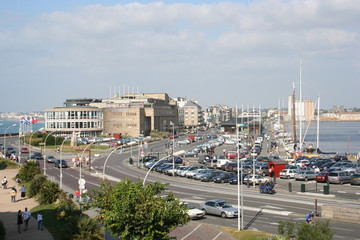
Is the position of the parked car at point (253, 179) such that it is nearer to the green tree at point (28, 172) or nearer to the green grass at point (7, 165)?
the green tree at point (28, 172)

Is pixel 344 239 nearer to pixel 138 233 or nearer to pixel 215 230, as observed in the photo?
pixel 215 230

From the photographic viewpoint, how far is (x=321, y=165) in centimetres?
5409

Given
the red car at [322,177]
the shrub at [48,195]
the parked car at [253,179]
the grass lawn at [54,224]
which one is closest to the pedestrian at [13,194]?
the shrub at [48,195]

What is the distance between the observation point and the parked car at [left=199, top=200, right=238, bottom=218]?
2806 centimetres

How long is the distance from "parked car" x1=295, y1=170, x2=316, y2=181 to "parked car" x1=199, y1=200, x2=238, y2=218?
→ 19615mm

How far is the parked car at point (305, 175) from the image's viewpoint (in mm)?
45688

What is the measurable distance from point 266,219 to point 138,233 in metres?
13.6

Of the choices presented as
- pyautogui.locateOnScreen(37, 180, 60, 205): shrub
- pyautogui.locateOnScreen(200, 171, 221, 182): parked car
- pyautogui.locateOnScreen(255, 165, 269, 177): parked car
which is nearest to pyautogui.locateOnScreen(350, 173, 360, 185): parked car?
pyautogui.locateOnScreen(255, 165, 269, 177): parked car

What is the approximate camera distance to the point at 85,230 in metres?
20.2

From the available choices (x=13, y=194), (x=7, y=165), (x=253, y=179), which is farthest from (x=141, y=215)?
(x=7, y=165)

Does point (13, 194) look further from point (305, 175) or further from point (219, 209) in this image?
point (305, 175)

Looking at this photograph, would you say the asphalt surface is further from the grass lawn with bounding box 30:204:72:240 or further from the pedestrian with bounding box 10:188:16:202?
the grass lawn with bounding box 30:204:72:240

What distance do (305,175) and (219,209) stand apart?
67.7ft

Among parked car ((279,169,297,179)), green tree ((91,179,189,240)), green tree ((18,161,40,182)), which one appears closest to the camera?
green tree ((91,179,189,240))
